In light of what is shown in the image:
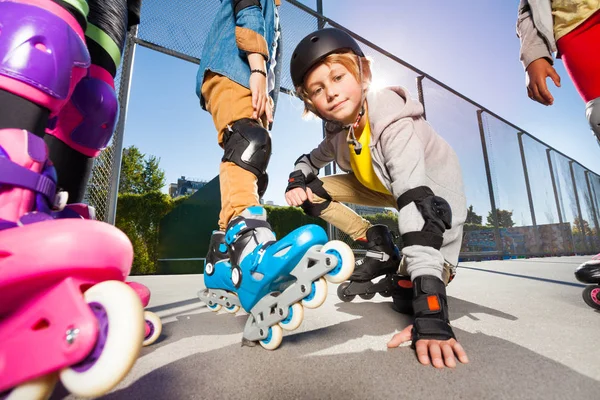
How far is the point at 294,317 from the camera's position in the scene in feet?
2.46

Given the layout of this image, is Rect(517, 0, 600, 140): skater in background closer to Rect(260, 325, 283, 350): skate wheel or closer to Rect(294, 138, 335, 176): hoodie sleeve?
Rect(294, 138, 335, 176): hoodie sleeve

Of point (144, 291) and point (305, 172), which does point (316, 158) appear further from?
point (144, 291)

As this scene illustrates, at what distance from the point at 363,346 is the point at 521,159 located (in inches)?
387

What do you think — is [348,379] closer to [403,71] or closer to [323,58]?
[323,58]

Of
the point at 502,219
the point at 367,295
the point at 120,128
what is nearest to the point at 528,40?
the point at 367,295

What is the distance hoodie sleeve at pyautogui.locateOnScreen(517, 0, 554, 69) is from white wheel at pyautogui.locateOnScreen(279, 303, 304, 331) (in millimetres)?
1534

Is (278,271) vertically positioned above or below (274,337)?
above

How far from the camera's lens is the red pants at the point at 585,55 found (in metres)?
1.20

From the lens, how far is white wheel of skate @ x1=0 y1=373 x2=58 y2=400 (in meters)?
0.32

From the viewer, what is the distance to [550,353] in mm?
731

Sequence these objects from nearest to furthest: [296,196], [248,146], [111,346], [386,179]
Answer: [111,346] → [248,146] → [386,179] → [296,196]

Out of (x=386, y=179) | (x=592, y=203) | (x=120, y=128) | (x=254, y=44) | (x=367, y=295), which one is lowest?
(x=367, y=295)

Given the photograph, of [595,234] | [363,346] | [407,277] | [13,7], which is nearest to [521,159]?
[595,234]

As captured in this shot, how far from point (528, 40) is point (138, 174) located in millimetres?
15056
